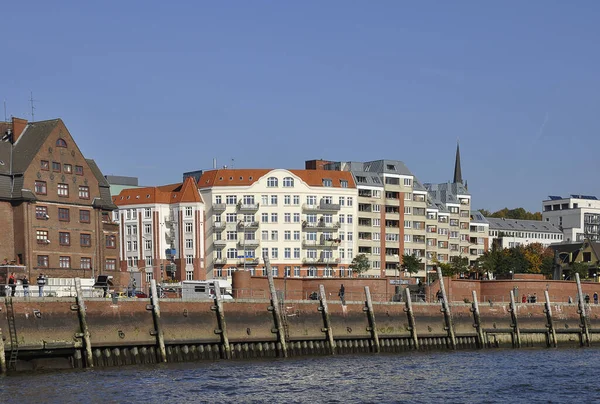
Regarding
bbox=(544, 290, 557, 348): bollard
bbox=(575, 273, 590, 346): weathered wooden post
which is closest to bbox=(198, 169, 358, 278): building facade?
bbox=(575, 273, 590, 346): weathered wooden post

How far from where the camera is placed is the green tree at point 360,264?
184 m

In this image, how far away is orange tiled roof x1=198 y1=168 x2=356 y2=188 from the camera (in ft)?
602

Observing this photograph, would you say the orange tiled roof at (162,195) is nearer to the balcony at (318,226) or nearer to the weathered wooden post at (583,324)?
the balcony at (318,226)

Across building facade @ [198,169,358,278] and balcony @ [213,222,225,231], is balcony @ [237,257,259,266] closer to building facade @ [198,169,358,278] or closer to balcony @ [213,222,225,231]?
building facade @ [198,169,358,278]

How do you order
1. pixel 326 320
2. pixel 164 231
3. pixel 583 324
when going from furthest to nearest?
pixel 164 231 → pixel 583 324 → pixel 326 320

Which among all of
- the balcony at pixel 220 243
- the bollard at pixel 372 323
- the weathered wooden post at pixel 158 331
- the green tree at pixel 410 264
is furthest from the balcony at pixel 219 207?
the weathered wooden post at pixel 158 331

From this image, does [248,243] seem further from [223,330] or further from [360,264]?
[223,330]

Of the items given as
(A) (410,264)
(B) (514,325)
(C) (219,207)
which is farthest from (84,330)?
(A) (410,264)

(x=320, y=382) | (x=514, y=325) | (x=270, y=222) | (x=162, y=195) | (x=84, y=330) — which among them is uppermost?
(x=162, y=195)

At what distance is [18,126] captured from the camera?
110 metres

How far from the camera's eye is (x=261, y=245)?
600 ft

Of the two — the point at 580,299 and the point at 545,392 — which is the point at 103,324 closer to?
the point at 545,392

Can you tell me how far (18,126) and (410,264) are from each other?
325ft

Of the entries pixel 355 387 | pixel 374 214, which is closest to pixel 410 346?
pixel 355 387
